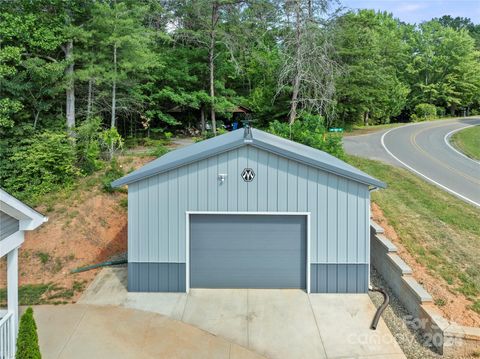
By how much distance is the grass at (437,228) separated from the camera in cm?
898

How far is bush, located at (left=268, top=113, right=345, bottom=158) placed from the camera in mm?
16672

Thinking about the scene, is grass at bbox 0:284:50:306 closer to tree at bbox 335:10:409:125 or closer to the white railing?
the white railing

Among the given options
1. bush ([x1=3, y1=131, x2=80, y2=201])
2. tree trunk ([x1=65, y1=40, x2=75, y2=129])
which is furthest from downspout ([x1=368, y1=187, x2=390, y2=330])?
tree trunk ([x1=65, y1=40, x2=75, y2=129])

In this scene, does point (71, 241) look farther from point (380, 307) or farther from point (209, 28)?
point (209, 28)

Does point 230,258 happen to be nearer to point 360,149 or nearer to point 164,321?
point 164,321

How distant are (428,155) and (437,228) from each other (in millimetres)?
13865

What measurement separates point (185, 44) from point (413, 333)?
24.7 metres

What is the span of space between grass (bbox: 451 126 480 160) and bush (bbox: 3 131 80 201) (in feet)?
72.8

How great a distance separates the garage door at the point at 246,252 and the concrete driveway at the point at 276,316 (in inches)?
9.6

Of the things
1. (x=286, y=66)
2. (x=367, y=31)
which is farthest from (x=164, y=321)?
(x=367, y=31)

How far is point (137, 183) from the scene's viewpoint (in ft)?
29.1

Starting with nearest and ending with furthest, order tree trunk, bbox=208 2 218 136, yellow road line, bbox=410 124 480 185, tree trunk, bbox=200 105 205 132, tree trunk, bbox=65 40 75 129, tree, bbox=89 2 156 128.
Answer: tree trunk, bbox=65 40 75 129
tree, bbox=89 2 156 128
yellow road line, bbox=410 124 480 185
tree trunk, bbox=208 2 218 136
tree trunk, bbox=200 105 205 132

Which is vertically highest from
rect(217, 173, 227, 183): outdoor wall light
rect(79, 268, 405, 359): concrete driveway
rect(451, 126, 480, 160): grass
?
rect(451, 126, 480, 160): grass

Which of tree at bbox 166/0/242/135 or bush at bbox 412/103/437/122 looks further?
bush at bbox 412/103/437/122
